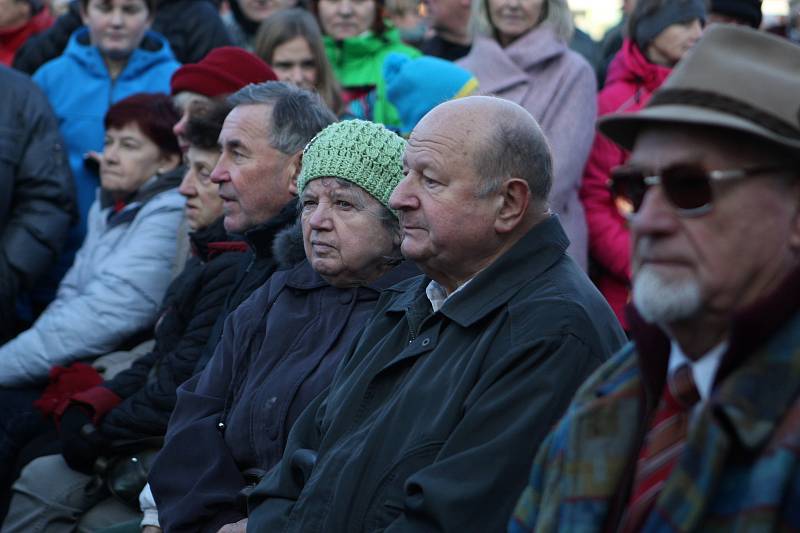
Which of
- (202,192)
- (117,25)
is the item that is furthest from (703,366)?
(117,25)

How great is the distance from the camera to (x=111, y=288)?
622cm

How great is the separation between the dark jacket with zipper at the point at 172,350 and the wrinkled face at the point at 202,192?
108 mm

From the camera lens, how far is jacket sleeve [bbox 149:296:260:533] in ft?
14.6

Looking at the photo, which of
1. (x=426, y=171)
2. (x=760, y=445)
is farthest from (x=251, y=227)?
(x=760, y=445)

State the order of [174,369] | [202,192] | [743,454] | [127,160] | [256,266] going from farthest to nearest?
[127,160] → [202,192] → [174,369] → [256,266] → [743,454]

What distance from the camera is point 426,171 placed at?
12.8 ft

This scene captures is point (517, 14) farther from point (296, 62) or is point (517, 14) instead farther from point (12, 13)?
point (12, 13)

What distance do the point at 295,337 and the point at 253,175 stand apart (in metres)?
0.96

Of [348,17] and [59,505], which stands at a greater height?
[348,17]

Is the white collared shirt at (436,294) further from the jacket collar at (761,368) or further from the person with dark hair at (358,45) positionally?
the person with dark hair at (358,45)

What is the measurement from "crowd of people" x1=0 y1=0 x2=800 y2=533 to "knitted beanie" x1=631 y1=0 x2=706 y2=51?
1cm

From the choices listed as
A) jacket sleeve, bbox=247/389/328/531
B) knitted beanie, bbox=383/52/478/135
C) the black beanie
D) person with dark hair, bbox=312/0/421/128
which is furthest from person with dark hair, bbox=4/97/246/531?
the black beanie

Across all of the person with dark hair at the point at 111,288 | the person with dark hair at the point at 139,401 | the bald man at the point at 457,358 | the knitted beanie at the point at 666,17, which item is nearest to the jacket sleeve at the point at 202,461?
the bald man at the point at 457,358

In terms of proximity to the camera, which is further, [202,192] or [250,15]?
[250,15]
